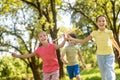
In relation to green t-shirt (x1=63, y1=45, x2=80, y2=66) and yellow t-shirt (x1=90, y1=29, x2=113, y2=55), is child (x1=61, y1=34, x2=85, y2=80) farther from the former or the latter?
yellow t-shirt (x1=90, y1=29, x2=113, y2=55)

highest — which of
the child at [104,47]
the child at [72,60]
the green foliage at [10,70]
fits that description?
the child at [104,47]

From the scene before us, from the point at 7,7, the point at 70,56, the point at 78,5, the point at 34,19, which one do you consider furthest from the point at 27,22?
the point at 70,56

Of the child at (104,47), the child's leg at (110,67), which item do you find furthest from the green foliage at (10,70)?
the child's leg at (110,67)

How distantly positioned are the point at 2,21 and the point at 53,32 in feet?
40.7

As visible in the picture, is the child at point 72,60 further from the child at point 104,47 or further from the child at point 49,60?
the child at point 104,47

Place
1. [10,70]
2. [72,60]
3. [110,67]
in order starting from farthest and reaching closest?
[10,70] < [72,60] < [110,67]

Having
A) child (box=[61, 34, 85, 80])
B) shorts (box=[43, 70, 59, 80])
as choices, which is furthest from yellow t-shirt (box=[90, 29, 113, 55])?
child (box=[61, 34, 85, 80])

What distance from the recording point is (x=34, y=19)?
33.2m

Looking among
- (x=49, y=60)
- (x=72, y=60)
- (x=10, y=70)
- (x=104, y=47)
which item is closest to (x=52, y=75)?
(x=49, y=60)

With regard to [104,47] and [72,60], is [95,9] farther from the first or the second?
[104,47]

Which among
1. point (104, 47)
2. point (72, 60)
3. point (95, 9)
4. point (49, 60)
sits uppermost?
point (95, 9)

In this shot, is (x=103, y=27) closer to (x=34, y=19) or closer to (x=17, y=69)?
(x=34, y=19)

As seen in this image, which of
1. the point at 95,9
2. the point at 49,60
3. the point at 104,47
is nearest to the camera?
the point at 104,47

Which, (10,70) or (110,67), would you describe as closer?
(110,67)
